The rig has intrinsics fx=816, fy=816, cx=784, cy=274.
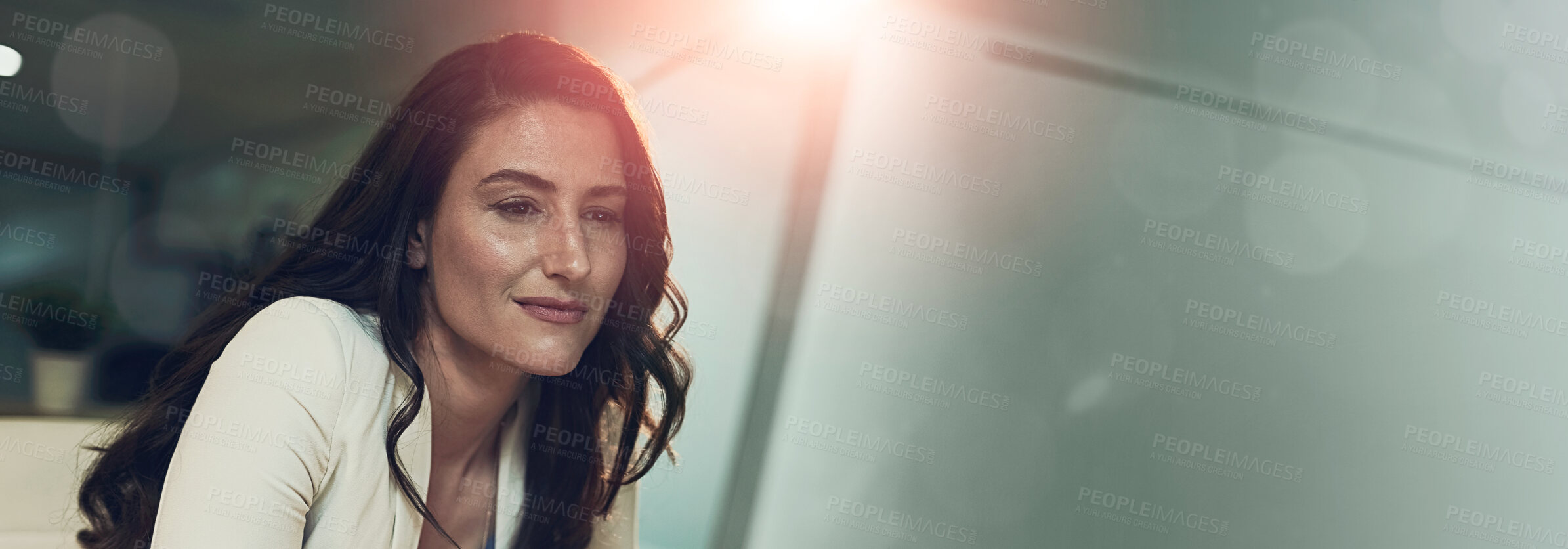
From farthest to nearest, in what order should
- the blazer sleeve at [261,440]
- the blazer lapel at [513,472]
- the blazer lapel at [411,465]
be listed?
the blazer lapel at [513,472] → the blazer lapel at [411,465] → the blazer sleeve at [261,440]

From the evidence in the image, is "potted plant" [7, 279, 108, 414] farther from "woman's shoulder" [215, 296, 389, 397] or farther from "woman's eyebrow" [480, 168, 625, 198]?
"woman's eyebrow" [480, 168, 625, 198]

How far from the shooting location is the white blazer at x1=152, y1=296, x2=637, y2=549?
973 mm

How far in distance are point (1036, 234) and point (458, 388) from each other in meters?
1.36

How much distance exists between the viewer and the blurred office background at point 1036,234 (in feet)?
6.38

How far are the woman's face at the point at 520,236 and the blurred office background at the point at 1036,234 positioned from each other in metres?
0.78

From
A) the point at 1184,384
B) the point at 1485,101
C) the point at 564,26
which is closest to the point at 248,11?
the point at 564,26

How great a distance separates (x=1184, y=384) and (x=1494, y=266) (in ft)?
2.64

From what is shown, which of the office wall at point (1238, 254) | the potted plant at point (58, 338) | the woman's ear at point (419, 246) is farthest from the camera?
the potted plant at point (58, 338)

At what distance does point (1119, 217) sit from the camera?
1.97 m

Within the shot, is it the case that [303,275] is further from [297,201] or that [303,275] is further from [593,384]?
[297,201]

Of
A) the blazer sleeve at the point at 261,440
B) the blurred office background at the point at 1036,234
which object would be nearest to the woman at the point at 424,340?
the blazer sleeve at the point at 261,440

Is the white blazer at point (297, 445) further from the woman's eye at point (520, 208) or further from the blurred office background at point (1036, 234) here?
the blurred office background at point (1036, 234)

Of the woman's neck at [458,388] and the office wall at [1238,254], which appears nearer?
the woman's neck at [458,388]

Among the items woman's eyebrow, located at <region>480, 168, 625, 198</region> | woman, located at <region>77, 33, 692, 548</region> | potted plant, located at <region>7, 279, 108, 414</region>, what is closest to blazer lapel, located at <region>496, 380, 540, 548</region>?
woman, located at <region>77, 33, 692, 548</region>
